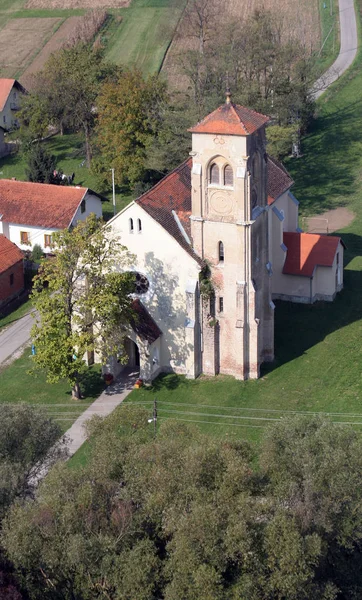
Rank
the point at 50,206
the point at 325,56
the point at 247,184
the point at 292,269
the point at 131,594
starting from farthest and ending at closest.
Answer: the point at 325,56, the point at 50,206, the point at 292,269, the point at 247,184, the point at 131,594

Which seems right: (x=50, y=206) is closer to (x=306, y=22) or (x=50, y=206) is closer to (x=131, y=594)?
(x=131, y=594)

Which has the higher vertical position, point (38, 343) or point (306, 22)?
point (306, 22)

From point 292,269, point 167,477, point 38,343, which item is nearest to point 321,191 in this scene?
point 292,269

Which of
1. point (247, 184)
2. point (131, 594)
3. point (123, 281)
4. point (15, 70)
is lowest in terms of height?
point (131, 594)

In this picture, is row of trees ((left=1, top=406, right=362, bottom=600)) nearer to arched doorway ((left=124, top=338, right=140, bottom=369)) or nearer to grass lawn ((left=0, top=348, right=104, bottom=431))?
grass lawn ((left=0, top=348, right=104, bottom=431))

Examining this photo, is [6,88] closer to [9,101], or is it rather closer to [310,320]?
[9,101]

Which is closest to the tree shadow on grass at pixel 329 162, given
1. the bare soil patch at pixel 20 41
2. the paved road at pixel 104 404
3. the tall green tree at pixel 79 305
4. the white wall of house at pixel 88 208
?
the white wall of house at pixel 88 208
